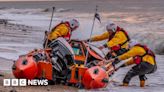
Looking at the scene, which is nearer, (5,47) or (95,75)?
(95,75)

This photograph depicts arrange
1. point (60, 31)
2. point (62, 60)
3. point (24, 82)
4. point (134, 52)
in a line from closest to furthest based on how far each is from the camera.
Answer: point (24, 82), point (62, 60), point (134, 52), point (60, 31)

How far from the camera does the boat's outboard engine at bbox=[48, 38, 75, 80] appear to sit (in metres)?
14.7

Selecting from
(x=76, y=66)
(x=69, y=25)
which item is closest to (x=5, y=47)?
(x=69, y=25)

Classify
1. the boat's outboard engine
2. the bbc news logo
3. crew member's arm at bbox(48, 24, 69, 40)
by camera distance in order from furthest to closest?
crew member's arm at bbox(48, 24, 69, 40), the boat's outboard engine, the bbc news logo

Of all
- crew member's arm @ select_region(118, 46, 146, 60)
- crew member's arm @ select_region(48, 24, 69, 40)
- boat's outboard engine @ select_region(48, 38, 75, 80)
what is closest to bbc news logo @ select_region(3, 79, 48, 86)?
boat's outboard engine @ select_region(48, 38, 75, 80)

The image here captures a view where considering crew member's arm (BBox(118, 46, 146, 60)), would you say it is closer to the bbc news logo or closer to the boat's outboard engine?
the boat's outboard engine

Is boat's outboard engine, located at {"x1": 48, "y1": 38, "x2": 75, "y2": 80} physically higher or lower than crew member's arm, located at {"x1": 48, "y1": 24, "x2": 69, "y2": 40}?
lower

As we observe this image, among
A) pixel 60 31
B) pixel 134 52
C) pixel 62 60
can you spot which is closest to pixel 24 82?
pixel 62 60

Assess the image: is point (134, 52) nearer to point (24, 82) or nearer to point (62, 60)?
point (62, 60)

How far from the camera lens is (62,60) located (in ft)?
48.5

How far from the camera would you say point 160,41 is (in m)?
32.4

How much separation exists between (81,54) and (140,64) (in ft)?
5.54

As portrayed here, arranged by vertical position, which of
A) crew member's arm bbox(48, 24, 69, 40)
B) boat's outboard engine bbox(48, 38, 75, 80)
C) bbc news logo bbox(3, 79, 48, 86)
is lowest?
bbc news logo bbox(3, 79, 48, 86)

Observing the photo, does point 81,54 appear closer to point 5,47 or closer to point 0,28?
point 5,47
